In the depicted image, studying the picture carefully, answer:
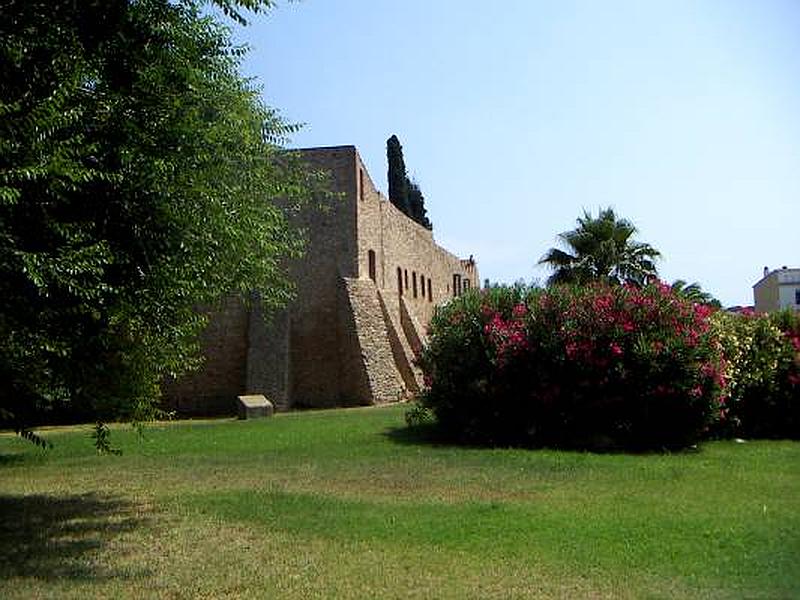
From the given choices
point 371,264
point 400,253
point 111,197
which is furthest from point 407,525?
point 400,253

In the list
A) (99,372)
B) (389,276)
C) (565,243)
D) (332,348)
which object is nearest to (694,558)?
(99,372)

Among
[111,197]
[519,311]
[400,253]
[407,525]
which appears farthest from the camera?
[400,253]

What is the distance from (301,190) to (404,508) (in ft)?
14.1

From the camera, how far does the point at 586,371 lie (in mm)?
13984

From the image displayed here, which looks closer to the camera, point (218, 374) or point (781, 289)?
point (218, 374)

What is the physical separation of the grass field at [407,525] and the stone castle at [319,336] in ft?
41.9

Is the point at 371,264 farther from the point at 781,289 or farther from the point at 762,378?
the point at 781,289

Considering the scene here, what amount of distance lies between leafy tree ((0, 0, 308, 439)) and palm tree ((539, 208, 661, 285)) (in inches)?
674

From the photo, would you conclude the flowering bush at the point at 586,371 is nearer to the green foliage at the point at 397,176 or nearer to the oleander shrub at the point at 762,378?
the oleander shrub at the point at 762,378

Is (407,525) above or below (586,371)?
below

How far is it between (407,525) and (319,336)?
64.9ft

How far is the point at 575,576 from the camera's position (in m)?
6.09

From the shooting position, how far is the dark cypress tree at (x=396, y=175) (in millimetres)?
43094

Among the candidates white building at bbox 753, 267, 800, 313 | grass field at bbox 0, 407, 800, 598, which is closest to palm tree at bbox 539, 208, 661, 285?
grass field at bbox 0, 407, 800, 598
